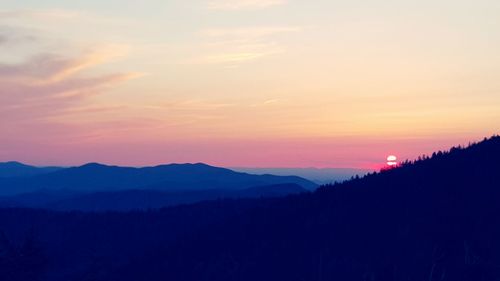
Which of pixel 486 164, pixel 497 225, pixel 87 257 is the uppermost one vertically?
pixel 486 164

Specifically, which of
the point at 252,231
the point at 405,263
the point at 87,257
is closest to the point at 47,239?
the point at 87,257

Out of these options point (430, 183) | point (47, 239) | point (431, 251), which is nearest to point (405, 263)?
point (431, 251)

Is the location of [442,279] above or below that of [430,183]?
below

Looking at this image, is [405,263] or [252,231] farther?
[252,231]

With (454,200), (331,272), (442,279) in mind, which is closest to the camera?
(442,279)

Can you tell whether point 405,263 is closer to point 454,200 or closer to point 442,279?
point 442,279

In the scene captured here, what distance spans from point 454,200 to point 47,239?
120499 mm

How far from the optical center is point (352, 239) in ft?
356

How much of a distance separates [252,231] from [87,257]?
50.6 m

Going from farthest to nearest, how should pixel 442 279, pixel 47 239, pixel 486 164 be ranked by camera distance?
pixel 47 239
pixel 486 164
pixel 442 279

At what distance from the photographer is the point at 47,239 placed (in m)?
185

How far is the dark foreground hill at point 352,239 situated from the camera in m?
91.0

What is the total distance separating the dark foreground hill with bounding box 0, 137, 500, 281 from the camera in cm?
9100

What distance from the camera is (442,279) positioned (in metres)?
87.3
